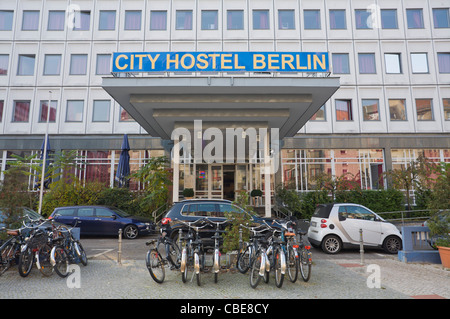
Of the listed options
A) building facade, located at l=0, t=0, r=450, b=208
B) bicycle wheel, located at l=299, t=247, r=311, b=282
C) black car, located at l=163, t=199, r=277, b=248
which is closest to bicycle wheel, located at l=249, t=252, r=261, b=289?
bicycle wheel, located at l=299, t=247, r=311, b=282

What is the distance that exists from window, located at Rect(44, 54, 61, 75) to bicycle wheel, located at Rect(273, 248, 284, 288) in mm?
23425

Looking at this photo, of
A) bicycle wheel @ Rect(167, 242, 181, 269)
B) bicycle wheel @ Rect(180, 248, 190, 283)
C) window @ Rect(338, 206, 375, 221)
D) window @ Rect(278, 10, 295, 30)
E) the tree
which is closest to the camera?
bicycle wheel @ Rect(180, 248, 190, 283)

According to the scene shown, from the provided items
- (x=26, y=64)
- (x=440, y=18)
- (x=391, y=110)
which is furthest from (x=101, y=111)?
(x=440, y=18)

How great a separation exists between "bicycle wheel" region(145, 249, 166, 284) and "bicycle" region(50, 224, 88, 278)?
2.27 meters

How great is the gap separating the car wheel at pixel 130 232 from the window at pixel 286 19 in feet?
61.9

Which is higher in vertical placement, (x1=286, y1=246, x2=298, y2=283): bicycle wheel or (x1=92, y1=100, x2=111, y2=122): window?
(x1=92, y1=100, x2=111, y2=122): window

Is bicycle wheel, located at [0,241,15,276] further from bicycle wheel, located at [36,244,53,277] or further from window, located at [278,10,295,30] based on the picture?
window, located at [278,10,295,30]

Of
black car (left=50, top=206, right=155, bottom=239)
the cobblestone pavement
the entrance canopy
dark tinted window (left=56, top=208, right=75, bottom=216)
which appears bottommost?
the cobblestone pavement

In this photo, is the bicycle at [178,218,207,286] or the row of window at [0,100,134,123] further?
the row of window at [0,100,134,123]

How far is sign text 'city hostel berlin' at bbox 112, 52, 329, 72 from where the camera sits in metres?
11.1

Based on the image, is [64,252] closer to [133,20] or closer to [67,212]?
[67,212]

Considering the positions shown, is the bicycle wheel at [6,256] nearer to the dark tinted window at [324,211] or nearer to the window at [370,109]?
the dark tinted window at [324,211]

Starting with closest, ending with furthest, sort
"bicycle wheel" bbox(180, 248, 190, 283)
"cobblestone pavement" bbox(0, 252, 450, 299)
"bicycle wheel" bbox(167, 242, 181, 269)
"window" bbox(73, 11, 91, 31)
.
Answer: "cobblestone pavement" bbox(0, 252, 450, 299) → "bicycle wheel" bbox(180, 248, 190, 283) → "bicycle wheel" bbox(167, 242, 181, 269) → "window" bbox(73, 11, 91, 31)
